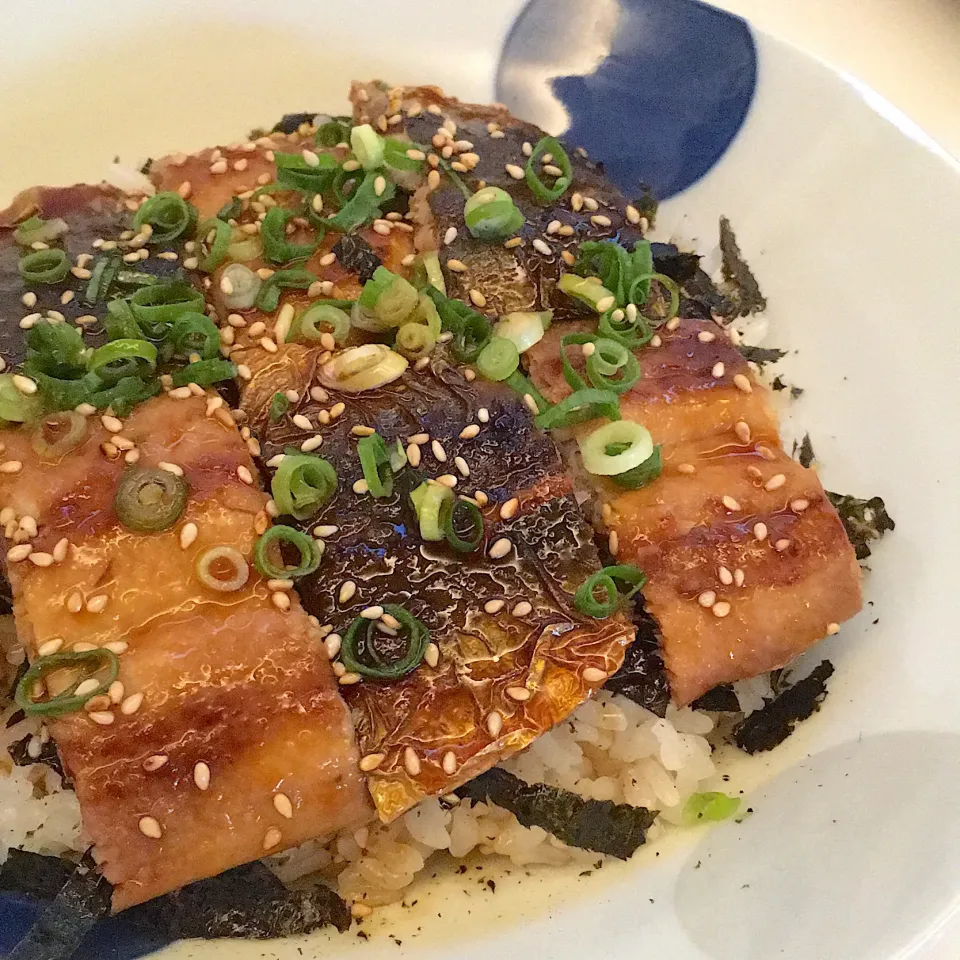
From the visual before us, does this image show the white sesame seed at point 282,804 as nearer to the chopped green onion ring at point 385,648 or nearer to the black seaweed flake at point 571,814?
the chopped green onion ring at point 385,648

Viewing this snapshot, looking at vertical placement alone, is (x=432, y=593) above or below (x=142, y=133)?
above

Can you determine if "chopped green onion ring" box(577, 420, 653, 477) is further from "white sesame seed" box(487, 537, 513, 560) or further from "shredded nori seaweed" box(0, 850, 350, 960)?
"shredded nori seaweed" box(0, 850, 350, 960)

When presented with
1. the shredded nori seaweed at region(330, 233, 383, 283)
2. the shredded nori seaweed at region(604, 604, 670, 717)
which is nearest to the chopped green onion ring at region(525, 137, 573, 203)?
the shredded nori seaweed at region(330, 233, 383, 283)

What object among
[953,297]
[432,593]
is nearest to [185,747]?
[432,593]

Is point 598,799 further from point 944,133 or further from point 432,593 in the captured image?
point 944,133

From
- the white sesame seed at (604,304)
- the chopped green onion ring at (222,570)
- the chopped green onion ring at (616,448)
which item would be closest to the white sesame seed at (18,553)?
the chopped green onion ring at (222,570)

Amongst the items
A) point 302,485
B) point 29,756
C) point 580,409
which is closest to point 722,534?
point 580,409
